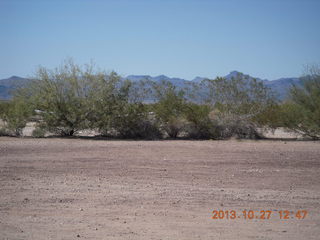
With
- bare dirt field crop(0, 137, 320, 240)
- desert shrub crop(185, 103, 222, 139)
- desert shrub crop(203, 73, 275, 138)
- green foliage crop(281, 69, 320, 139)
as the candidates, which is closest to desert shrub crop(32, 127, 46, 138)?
bare dirt field crop(0, 137, 320, 240)

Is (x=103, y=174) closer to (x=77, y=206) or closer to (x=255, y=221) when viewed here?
(x=77, y=206)

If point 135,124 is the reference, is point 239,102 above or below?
above

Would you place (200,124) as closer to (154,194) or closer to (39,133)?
(39,133)

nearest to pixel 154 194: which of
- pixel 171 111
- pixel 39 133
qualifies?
pixel 171 111

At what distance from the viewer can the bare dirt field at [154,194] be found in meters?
7.42

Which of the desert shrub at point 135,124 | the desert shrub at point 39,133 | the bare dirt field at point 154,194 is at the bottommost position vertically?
the bare dirt field at point 154,194

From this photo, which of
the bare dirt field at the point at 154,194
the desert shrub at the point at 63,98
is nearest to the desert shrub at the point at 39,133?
the desert shrub at the point at 63,98

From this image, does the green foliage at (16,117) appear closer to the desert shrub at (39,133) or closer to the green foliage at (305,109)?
the desert shrub at (39,133)

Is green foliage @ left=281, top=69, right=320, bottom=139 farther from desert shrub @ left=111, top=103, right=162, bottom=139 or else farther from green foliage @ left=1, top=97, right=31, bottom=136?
green foliage @ left=1, top=97, right=31, bottom=136

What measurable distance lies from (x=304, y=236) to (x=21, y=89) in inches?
888

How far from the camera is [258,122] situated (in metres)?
26.0

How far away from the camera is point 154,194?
10.1 m

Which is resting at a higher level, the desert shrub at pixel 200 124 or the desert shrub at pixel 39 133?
the desert shrub at pixel 200 124

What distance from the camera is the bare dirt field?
7.42 metres
